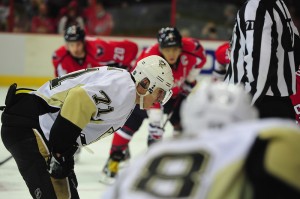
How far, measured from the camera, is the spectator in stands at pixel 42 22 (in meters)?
8.56

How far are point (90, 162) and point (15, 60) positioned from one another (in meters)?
3.59

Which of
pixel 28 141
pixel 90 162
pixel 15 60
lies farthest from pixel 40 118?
pixel 15 60

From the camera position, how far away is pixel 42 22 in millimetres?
8602

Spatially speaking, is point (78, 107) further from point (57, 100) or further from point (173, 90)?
point (173, 90)

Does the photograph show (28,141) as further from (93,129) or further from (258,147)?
(258,147)

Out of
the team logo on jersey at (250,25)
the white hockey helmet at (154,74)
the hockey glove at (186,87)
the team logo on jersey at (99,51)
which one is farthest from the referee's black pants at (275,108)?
the team logo on jersey at (99,51)

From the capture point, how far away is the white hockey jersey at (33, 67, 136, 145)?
8.84 feet

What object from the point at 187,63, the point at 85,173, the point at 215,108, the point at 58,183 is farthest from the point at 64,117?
the point at 187,63

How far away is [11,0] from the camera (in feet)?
28.3

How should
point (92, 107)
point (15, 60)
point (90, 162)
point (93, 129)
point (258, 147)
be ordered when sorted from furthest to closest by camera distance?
point (15, 60)
point (90, 162)
point (93, 129)
point (92, 107)
point (258, 147)

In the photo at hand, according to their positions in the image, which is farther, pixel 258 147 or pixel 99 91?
pixel 99 91

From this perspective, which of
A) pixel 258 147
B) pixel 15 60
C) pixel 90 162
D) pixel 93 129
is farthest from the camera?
pixel 15 60

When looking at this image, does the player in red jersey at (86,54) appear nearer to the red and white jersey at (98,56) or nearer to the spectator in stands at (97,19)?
the red and white jersey at (98,56)

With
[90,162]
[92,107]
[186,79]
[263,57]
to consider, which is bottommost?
[90,162]
